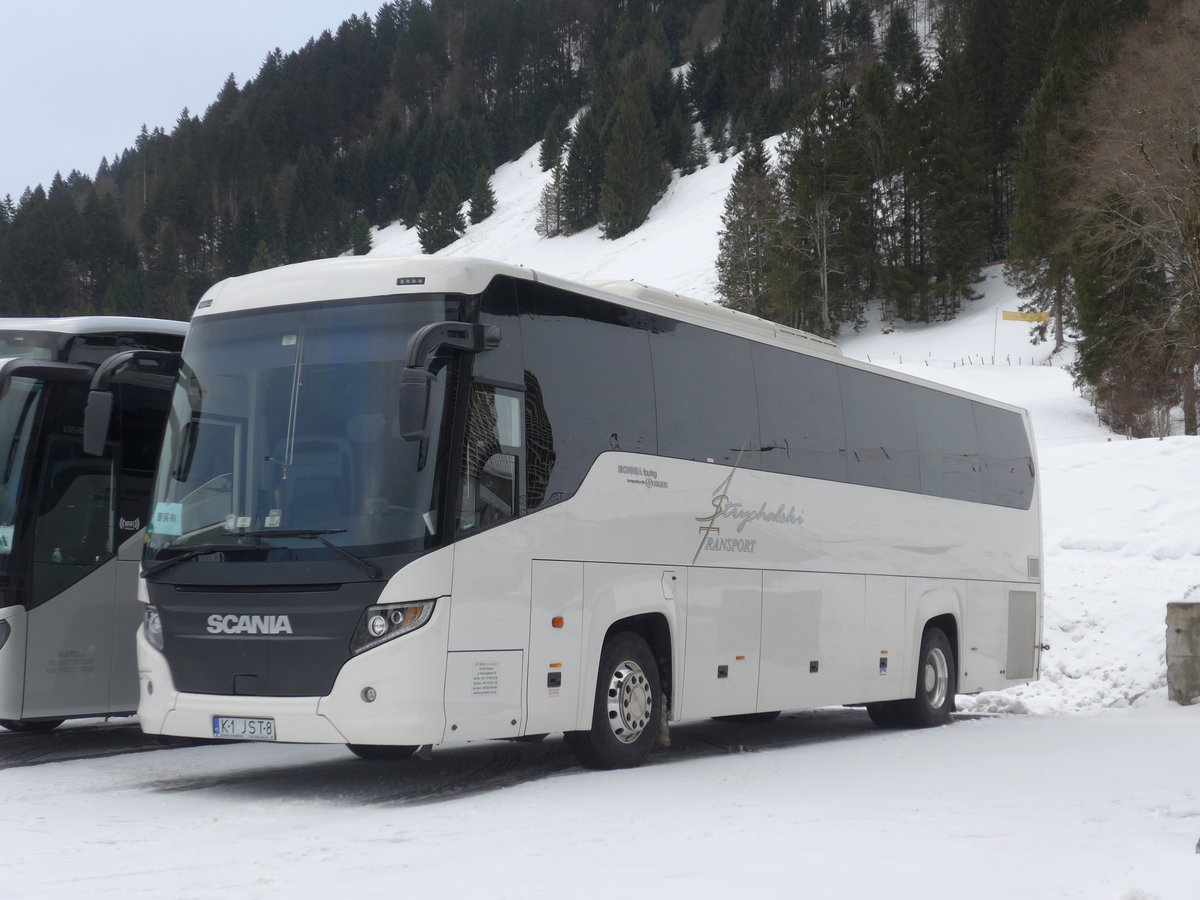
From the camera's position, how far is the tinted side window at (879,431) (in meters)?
13.0

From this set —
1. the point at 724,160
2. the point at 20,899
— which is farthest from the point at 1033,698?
the point at 724,160

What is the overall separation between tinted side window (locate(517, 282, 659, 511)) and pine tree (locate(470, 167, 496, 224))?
110 meters

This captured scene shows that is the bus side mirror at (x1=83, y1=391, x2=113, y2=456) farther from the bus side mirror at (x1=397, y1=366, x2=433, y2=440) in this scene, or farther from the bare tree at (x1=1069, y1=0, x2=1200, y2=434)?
the bare tree at (x1=1069, y1=0, x2=1200, y2=434)

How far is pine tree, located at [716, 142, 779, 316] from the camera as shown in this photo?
6650 centimetres

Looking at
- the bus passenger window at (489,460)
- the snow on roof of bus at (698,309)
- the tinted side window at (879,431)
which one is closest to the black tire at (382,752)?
the bus passenger window at (489,460)

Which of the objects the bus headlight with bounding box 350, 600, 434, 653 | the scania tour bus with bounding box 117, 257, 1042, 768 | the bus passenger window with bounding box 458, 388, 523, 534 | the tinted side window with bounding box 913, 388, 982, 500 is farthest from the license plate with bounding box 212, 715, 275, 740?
the tinted side window with bounding box 913, 388, 982, 500

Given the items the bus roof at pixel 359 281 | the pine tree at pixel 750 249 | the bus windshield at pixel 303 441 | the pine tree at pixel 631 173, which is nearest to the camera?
the bus windshield at pixel 303 441

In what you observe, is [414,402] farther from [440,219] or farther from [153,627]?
[440,219]

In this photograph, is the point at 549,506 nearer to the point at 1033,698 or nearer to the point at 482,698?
the point at 482,698

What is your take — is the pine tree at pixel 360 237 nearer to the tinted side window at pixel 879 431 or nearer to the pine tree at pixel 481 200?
the pine tree at pixel 481 200

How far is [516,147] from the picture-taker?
136 m

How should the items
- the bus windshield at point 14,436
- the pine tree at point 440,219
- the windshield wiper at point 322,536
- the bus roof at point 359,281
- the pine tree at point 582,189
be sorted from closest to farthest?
the windshield wiper at point 322,536 < the bus roof at point 359,281 < the bus windshield at point 14,436 < the pine tree at point 582,189 < the pine tree at point 440,219

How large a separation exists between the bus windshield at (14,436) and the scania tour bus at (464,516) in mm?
2131

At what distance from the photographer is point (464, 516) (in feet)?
27.2
